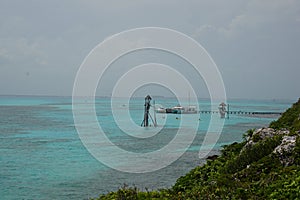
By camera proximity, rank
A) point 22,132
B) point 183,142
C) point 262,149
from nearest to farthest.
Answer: point 262,149, point 183,142, point 22,132

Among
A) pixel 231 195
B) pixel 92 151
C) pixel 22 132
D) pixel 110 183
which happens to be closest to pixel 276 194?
pixel 231 195

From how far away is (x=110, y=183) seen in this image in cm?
1977

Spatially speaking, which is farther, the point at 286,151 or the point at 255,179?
the point at 286,151

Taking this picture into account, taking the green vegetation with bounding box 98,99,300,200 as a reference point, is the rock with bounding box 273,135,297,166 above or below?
above

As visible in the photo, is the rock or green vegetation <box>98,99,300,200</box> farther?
the rock

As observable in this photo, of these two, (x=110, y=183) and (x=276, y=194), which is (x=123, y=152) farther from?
(x=276, y=194)

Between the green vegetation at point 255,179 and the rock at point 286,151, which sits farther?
the rock at point 286,151

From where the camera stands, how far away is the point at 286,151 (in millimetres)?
8844

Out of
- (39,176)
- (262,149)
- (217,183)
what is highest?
(262,149)

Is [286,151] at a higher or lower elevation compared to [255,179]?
higher

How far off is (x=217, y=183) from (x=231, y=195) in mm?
1101

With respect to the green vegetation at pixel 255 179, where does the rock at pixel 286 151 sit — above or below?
above

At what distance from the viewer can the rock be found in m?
8.57

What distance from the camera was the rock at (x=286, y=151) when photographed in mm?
8572
